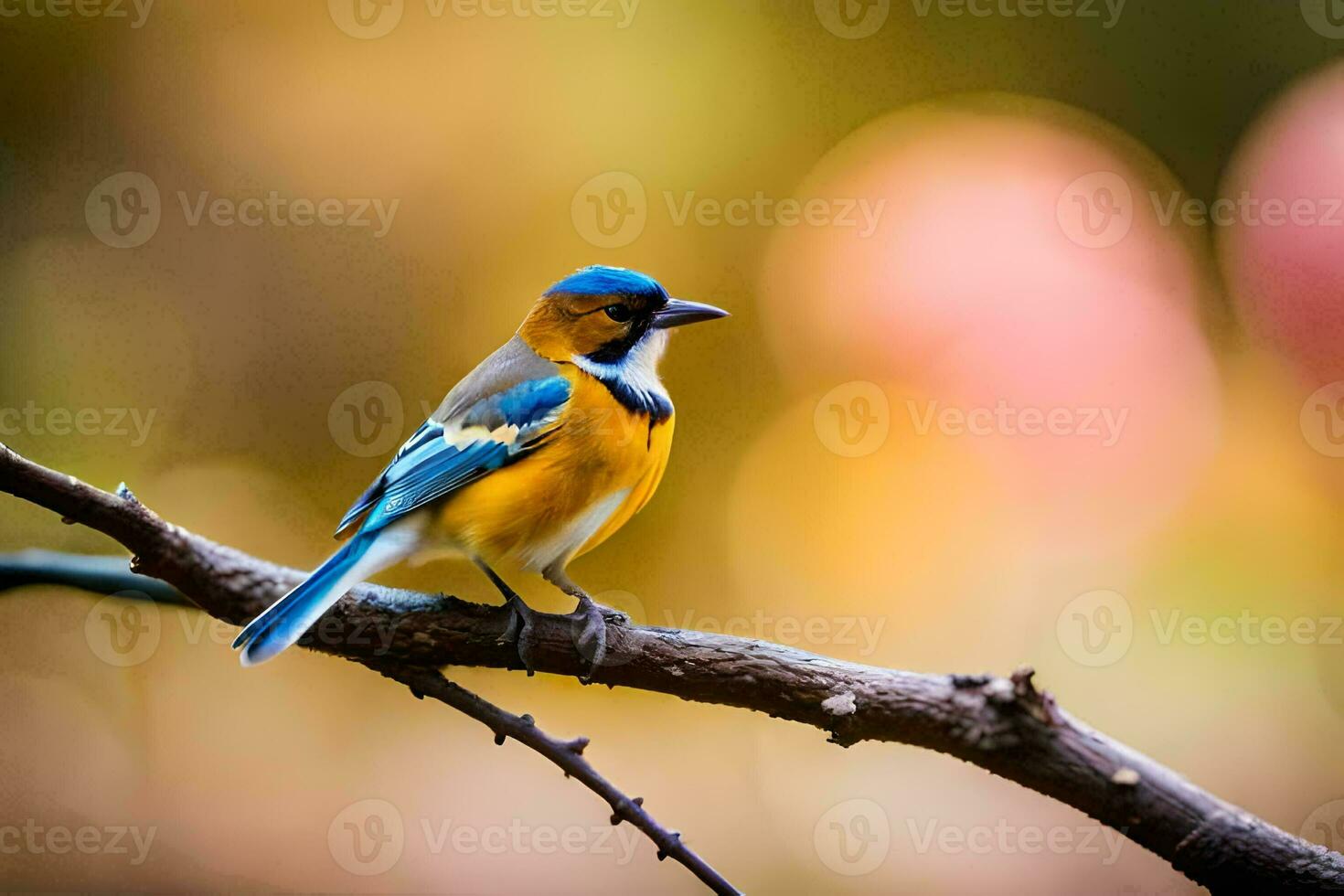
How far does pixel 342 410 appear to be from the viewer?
85.9 inches

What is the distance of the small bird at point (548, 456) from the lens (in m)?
1.43

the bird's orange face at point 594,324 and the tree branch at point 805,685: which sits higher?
the bird's orange face at point 594,324

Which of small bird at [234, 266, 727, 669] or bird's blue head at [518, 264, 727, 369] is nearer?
small bird at [234, 266, 727, 669]

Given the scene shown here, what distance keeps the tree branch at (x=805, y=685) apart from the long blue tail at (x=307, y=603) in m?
0.09

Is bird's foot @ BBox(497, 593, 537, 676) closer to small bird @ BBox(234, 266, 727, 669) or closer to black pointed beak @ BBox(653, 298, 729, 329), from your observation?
small bird @ BBox(234, 266, 727, 669)

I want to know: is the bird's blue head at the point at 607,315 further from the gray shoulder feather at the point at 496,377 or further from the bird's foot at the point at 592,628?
the bird's foot at the point at 592,628

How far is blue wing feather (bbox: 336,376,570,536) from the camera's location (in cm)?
143

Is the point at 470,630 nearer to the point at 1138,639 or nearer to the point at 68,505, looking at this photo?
the point at 68,505

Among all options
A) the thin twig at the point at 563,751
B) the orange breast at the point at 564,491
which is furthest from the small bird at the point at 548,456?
the thin twig at the point at 563,751

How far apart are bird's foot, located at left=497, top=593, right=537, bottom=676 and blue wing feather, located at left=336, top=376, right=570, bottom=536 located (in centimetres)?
18

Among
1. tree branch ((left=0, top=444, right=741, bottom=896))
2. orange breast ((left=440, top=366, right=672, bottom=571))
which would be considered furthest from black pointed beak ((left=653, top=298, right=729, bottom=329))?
tree branch ((left=0, top=444, right=741, bottom=896))

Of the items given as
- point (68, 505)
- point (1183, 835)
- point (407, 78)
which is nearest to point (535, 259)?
point (407, 78)

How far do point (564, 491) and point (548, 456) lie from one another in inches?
2.0

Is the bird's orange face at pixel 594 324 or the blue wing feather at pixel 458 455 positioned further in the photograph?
the bird's orange face at pixel 594 324
